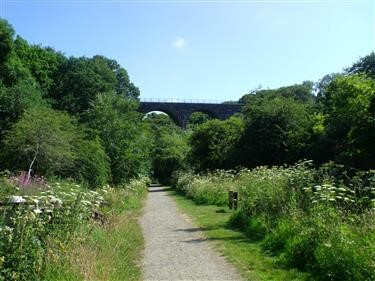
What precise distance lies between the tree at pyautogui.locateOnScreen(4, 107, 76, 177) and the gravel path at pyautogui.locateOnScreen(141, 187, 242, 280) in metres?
8.84

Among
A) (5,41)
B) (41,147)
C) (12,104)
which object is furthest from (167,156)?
(41,147)

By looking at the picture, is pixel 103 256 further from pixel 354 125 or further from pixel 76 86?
pixel 76 86

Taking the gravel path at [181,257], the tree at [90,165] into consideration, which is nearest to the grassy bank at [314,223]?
the gravel path at [181,257]

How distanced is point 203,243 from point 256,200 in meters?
2.92

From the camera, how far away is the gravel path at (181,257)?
8.31 meters

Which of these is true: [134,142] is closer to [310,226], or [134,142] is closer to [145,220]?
[145,220]

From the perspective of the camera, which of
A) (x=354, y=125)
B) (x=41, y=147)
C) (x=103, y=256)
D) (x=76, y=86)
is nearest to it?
(x=103, y=256)

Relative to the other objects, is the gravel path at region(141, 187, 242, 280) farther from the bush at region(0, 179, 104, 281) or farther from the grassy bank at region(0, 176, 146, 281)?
the bush at region(0, 179, 104, 281)

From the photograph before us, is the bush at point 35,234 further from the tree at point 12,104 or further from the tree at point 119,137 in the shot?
the tree at point 12,104

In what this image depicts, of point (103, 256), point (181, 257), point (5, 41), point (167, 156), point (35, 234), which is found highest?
point (5, 41)

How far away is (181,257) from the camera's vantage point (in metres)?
9.76

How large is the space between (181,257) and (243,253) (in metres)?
1.29

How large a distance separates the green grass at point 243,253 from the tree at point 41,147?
902cm

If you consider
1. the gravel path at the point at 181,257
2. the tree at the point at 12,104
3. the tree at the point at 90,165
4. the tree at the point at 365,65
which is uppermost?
the tree at the point at 365,65
